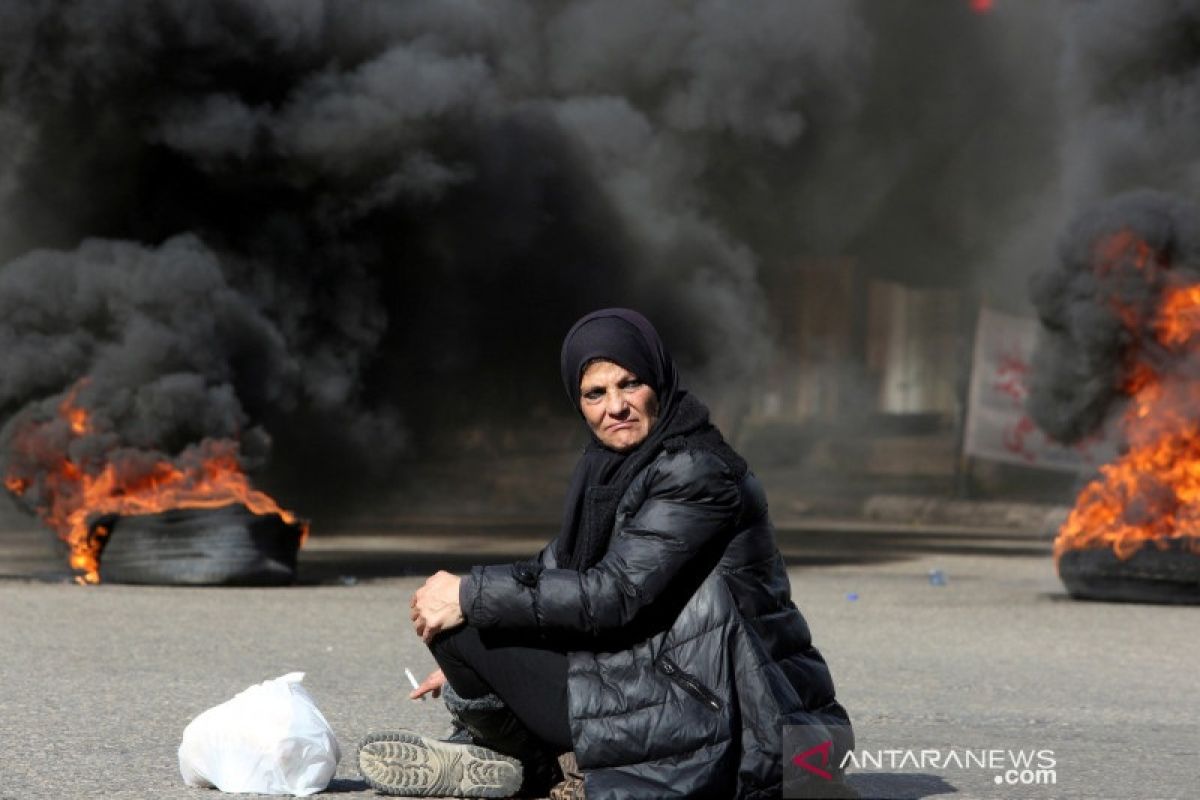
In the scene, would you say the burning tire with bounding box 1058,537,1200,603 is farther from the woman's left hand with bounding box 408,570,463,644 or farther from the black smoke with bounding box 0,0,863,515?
the woman's left hand with bounding box 408,570,463,644

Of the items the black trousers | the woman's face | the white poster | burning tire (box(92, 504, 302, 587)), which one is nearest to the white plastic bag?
the black trousers

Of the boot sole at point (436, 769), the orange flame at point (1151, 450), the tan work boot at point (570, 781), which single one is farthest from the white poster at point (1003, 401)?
the tan work boot at point (570, 781)

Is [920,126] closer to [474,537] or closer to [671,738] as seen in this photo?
[474,537]

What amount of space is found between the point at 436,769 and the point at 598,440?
3.15 ft

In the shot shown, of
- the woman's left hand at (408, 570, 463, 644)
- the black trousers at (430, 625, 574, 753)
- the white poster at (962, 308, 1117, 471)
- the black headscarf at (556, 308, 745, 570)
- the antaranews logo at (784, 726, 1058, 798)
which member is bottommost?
the white poster at (962, 308, 1117, 471)

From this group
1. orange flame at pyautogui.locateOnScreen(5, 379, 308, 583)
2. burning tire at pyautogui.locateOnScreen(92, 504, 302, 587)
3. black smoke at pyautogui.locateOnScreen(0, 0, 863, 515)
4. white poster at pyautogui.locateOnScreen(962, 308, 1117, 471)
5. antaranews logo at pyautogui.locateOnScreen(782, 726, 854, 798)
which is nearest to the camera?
antaranews logo at pyautogui.locateOnScreen(782, 726, 854, 798)

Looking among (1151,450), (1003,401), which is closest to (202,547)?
(1151,450)

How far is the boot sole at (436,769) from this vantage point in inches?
179

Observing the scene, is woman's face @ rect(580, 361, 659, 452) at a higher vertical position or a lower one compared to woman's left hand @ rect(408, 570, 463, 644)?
higher

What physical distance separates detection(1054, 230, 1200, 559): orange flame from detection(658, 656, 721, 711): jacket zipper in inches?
317

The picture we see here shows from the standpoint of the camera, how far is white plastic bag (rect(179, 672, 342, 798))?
459 cm

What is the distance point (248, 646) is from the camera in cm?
845

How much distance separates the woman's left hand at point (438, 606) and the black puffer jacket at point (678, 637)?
0.04m

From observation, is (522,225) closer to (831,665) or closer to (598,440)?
(831,665)
